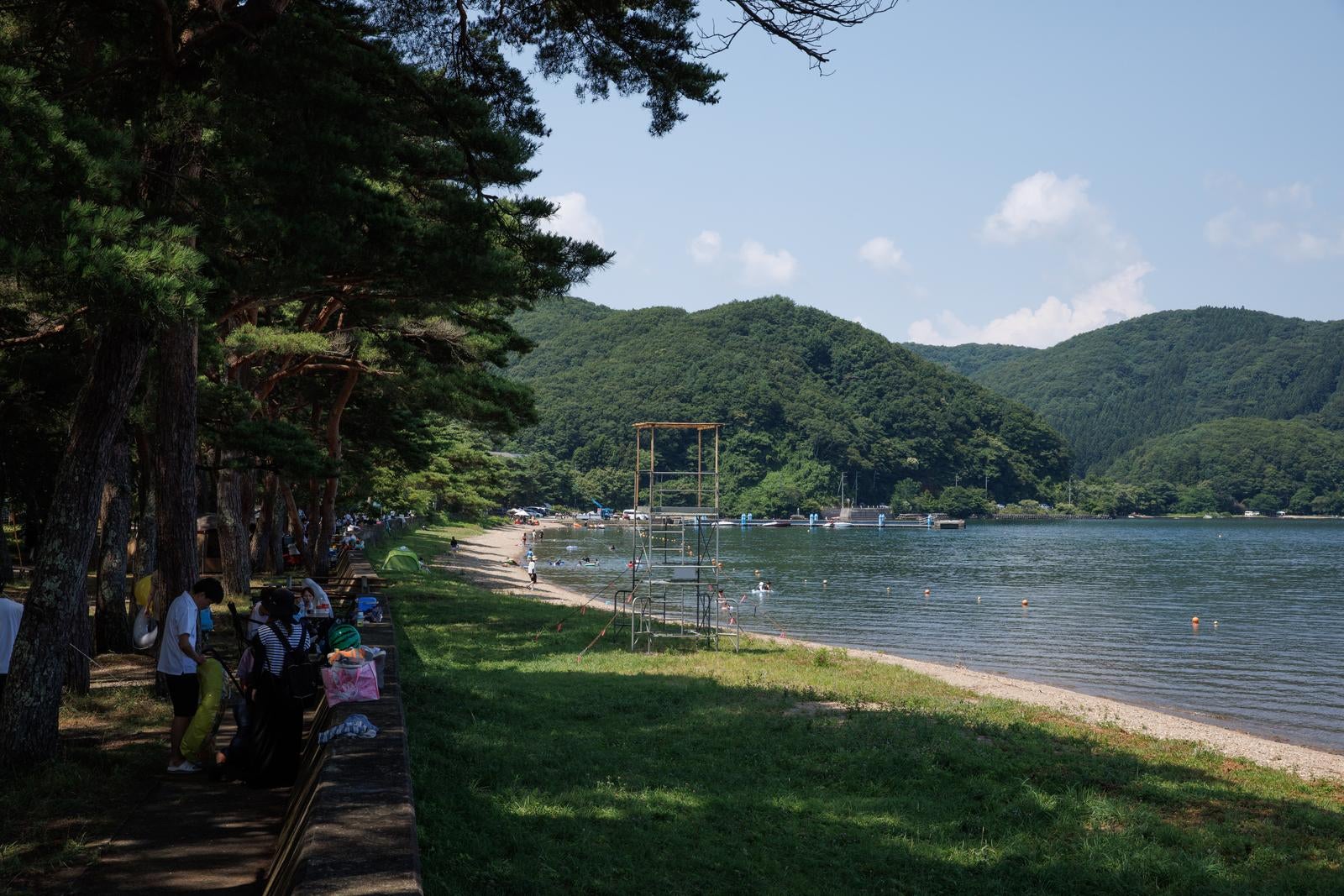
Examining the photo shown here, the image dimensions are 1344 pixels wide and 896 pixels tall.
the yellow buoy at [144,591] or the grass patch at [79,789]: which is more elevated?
the yellow buoy at [144,591]

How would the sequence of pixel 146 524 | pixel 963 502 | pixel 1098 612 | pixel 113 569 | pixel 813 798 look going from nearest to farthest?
pixel 813 798
pixel 113 569
pixel 146 524
pixel 1098 612
pixel 963 502

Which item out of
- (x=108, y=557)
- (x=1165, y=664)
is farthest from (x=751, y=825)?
(x=1165, y=664)

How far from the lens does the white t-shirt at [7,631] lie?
6938 mm

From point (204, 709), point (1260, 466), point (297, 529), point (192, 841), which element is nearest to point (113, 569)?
point (204, 709)

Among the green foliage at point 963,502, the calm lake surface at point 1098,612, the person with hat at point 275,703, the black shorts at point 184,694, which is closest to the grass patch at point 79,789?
the black shorts at point 184,694

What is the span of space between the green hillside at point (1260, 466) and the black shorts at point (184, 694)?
6772 inches

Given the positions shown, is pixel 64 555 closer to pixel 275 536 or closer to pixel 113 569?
pixel 113 569

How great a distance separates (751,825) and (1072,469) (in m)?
176

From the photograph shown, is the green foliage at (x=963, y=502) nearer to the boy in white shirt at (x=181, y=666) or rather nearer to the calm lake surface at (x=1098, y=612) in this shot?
the calm lake surface at (x=1098, y=612)

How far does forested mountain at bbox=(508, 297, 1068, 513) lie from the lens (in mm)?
135000

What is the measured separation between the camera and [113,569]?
458 inches

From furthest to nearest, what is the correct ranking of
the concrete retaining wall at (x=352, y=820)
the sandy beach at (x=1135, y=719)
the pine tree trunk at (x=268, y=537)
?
the pine tree trunk at (x=268, y=537) → the sandy beach at (x=1135, y=719) → the concrete retaining wall at (x=352, y=820)

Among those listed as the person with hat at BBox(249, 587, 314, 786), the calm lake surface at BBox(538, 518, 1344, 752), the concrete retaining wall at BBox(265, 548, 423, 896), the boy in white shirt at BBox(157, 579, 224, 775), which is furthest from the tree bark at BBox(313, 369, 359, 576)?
the concrete retaining wall at BBox(265, 548, 423, 896)

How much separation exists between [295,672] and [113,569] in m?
6.20
